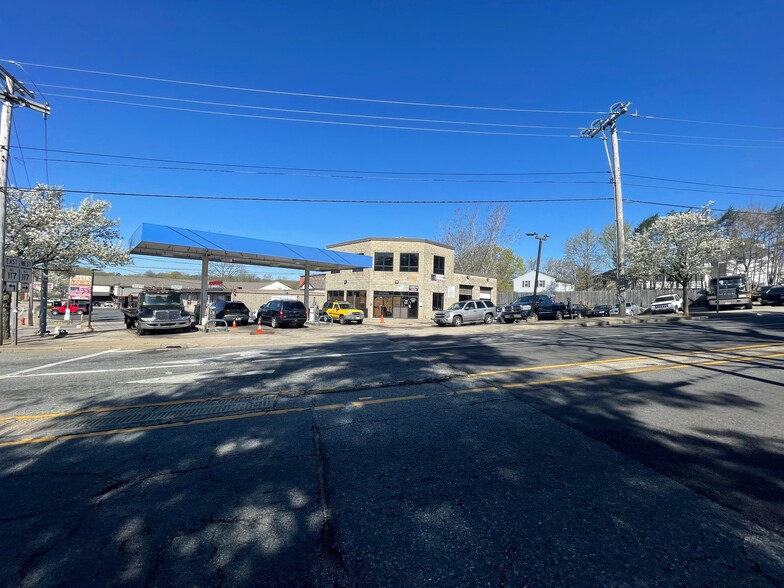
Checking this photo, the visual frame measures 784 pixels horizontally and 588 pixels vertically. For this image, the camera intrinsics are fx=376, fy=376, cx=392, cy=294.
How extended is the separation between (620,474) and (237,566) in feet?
10.9

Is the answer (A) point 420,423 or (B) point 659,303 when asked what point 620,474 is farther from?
(B) point 659,303

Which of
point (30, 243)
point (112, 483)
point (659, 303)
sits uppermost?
point (30, 243)

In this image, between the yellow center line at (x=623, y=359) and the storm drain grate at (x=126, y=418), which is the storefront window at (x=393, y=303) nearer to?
the yellow center line at (x=623, y=359)

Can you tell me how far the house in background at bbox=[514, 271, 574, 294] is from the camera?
65.4m

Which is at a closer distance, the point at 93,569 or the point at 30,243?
the point at 93,569

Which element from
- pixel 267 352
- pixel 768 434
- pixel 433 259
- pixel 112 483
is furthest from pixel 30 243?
pixel 433 259

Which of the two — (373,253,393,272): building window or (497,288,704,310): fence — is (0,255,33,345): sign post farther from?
(497,288,704,310): fence

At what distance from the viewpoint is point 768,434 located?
14.7ft

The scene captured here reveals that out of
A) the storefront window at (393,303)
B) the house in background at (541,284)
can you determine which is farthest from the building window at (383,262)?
the house in background at (541,284)

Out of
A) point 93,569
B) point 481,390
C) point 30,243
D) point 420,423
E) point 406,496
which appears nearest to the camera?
point 93,569

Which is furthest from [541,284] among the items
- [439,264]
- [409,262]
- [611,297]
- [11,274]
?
[11,274]

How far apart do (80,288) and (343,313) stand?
18264mm

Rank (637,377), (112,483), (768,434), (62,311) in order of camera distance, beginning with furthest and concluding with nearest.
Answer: (62,311), (637,377), (768,434), (112,483)

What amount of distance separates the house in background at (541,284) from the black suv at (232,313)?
5098 centimetres
